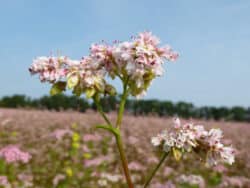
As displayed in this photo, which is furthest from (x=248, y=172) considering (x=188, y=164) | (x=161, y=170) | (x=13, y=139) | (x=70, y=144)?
(x=13, y=139)

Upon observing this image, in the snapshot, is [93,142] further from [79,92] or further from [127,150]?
[79,92]

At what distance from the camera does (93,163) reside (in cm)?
667

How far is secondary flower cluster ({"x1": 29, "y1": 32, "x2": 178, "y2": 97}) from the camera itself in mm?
2180

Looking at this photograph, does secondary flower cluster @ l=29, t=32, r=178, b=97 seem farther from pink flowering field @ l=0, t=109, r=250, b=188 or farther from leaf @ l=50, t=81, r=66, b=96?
pink flowering field @ l=0, t=109, r=250, b=188

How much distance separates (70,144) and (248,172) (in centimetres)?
339

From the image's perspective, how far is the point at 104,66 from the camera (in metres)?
2.31

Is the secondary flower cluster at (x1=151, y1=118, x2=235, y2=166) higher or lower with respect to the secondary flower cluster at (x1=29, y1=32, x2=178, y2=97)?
lower

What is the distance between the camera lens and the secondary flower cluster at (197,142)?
2324 mm

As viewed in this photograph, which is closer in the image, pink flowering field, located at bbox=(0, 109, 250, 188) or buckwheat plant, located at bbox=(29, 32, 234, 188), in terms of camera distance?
buckwheat plant, located at bbox=(29, 32, 234, 188)

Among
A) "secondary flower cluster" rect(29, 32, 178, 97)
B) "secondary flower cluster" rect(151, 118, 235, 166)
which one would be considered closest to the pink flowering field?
"secondary flower cluster" rect(151, 118, 235, 166)

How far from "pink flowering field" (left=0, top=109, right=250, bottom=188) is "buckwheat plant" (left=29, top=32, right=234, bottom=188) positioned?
244 centimetres

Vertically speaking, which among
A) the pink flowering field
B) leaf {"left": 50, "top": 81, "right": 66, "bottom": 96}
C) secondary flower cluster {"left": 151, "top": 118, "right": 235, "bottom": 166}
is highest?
leaf {"left": 50, "top": 81, "right": 66, "bottom": 96}

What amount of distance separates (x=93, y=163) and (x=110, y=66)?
14.9ft

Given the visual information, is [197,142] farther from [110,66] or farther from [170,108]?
[170,108]
